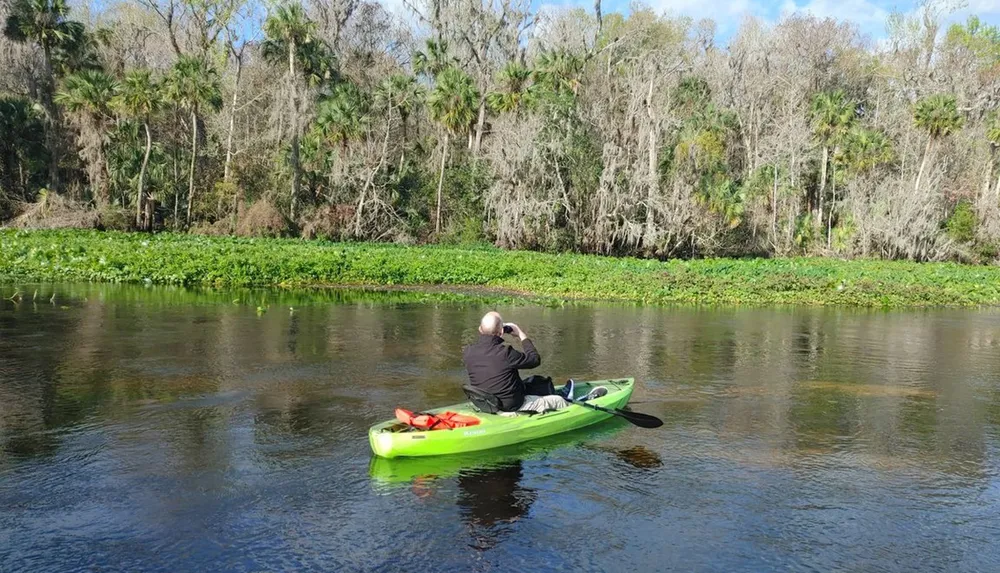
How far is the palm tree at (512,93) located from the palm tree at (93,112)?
18209 millimetres

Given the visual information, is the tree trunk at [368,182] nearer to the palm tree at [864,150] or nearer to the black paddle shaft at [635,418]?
the palm tree at [864,150]

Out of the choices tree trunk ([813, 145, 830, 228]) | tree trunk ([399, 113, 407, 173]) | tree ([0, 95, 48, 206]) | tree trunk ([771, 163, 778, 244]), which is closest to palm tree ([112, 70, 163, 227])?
tree ([0, 95, 48, 206])

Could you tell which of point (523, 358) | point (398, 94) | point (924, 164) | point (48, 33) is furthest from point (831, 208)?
point (523, 358)

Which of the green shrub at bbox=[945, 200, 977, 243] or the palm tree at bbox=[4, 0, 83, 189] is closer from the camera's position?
the palm tree at bbox=[4, 0, 83, 189]

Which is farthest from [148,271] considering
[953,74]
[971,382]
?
[953,74]

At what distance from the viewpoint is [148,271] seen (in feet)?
85.0

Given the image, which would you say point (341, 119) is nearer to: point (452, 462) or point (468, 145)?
point (468, 145)

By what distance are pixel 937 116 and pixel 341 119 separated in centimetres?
3022

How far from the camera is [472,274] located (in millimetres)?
28625

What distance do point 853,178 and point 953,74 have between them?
44.0 feet

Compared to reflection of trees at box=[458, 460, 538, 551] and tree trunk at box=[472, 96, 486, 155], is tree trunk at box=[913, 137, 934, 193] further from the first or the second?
reflection of trees at box=[458, 460, 538, 551]

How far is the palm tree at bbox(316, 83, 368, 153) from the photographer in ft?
134

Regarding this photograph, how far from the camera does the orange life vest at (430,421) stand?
849 cm

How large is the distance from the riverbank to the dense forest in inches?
302
